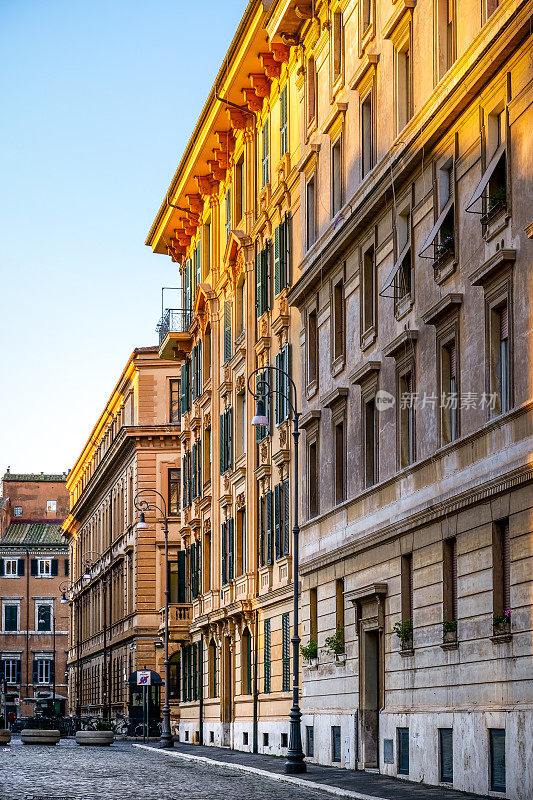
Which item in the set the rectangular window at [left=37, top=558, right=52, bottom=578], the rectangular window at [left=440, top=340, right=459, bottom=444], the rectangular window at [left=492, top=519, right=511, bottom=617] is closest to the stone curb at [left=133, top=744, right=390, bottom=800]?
the rectangular window at [left=492, top=519, right=511, bottom=617]

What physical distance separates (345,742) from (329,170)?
14326 millimetres

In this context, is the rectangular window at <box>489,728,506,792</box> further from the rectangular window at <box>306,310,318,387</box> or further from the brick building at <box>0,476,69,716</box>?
the brick building at <box>0,476,69,716</box>

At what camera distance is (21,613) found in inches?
5207

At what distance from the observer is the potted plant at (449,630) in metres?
25.3

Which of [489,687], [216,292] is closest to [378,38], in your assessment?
[489,687]

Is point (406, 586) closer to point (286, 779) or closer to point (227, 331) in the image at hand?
point (286, 779)

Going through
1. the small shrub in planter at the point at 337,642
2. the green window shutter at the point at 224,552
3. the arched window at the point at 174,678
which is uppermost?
the green window shutter at the point at 224,552

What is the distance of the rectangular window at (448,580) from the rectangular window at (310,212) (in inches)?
556

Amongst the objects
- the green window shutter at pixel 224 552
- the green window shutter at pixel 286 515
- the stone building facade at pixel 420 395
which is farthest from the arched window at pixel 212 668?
the stone building facade at pixel 420 395

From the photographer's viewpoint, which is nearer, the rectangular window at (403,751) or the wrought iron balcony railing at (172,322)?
the rectangular window at (403,751)

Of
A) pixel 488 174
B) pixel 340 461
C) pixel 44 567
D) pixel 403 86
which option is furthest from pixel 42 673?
pixel 488 174

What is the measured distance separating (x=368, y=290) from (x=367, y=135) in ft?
12.4

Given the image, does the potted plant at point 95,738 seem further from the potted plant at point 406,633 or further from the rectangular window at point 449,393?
the rectangular window at point 449,393

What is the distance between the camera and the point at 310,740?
36.8 m
